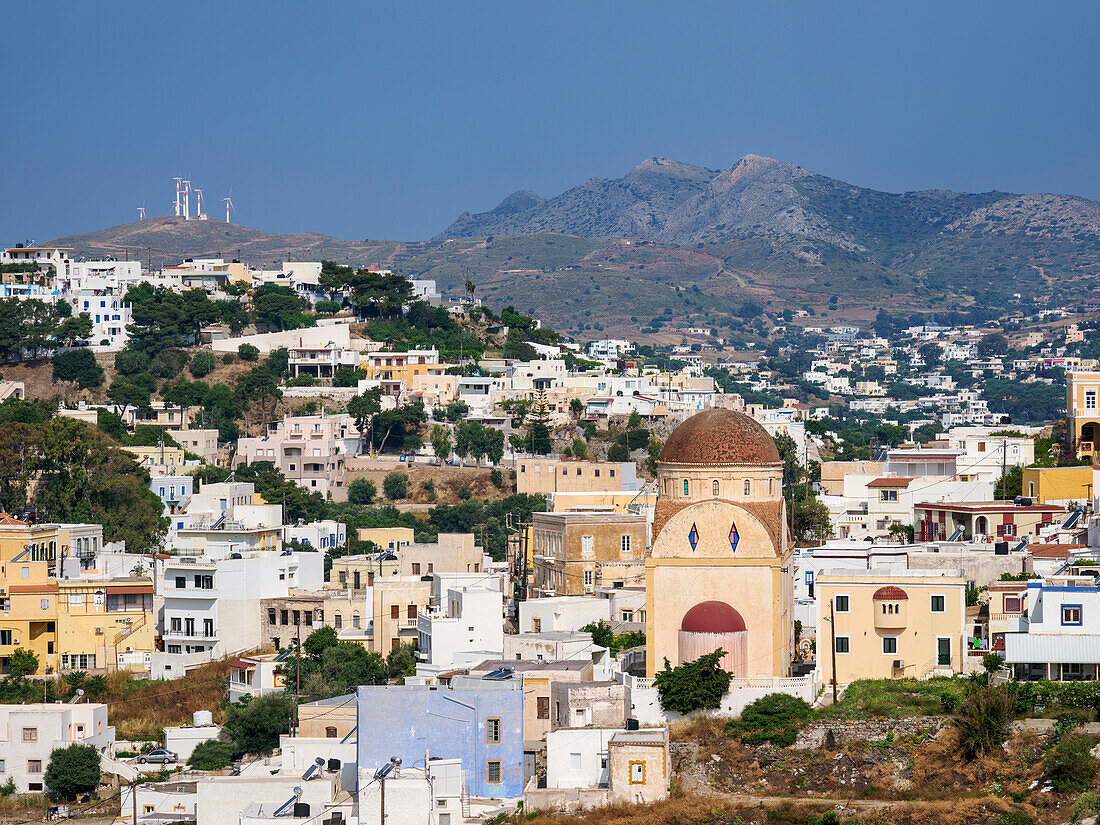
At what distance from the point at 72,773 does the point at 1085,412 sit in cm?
3276

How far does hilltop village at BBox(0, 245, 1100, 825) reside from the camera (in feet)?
113

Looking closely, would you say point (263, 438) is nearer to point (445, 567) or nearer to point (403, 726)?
point (445, 567)

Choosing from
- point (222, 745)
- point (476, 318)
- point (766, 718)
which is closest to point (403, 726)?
point (766, 718)

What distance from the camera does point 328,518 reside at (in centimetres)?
7900

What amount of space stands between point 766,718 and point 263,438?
189 feet

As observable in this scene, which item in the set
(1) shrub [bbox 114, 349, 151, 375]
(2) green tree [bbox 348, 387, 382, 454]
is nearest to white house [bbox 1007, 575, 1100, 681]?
(2) green tree [bbox 348, 387, 382, 454]

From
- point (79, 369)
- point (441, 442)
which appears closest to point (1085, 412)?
point (441, 442)

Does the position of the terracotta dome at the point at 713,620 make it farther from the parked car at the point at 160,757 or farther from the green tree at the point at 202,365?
the green tree at the point at 202,365

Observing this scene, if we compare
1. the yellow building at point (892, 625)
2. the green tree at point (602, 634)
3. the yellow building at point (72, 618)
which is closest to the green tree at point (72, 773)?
the yellow building at point (72, 618)

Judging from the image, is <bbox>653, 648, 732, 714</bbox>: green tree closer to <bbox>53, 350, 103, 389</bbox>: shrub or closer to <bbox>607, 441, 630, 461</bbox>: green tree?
<bbox>607, 441, 630, 461</bbox>: green tree

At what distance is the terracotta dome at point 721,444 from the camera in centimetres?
3925

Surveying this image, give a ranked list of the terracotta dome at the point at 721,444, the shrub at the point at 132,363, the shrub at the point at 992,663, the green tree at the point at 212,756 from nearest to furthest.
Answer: the shrub at the point at 992,663, the terracotta dome at the point at 721,444, the green tree at the point at 212,756, the shrub at the point at 132,363

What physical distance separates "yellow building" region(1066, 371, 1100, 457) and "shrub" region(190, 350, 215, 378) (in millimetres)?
56579

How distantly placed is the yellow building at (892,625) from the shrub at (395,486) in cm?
5180
